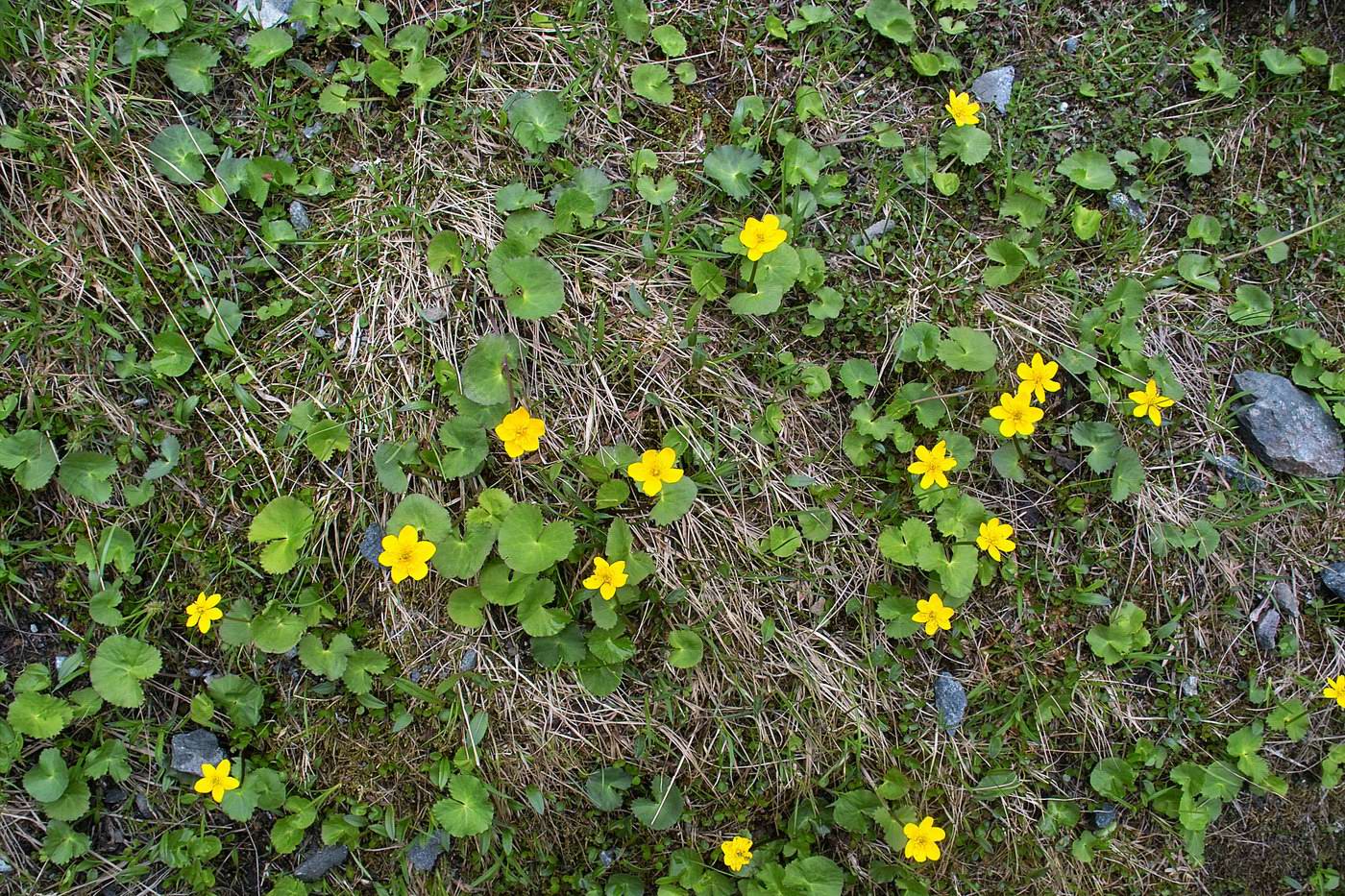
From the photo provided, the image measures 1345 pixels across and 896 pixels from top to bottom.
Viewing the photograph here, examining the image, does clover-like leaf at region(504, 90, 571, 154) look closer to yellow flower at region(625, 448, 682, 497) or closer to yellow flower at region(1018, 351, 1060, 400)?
yellow flower at region(625, 448, 682, 497)

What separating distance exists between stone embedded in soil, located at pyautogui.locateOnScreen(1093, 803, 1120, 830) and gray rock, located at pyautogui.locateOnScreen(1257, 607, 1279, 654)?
818mm

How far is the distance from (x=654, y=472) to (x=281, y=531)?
1.23 m

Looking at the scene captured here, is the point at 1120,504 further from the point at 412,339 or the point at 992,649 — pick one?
the point at 412,339

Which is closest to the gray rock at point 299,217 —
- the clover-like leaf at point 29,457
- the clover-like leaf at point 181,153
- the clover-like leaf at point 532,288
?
the clover-like leaf at point 181,153

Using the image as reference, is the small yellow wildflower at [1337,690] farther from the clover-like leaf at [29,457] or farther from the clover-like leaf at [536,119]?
the clover-like leaf at [29,457]

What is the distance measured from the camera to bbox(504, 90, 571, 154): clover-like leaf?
3.04 m

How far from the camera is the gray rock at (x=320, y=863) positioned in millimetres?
2865

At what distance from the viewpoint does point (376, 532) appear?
290cm

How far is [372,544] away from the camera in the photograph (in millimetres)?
2896

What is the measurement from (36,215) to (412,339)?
4.27 ft

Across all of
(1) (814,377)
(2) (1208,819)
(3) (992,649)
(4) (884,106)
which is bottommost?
(2) (1208,819)

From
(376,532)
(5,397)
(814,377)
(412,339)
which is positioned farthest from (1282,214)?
(5,397)

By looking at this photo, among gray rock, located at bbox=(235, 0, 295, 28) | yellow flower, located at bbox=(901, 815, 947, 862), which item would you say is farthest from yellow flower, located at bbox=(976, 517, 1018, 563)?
gray rock, located at bbox=(235, 0, 295, 28)

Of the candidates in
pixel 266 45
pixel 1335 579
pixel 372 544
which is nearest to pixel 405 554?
pixel 372 544
